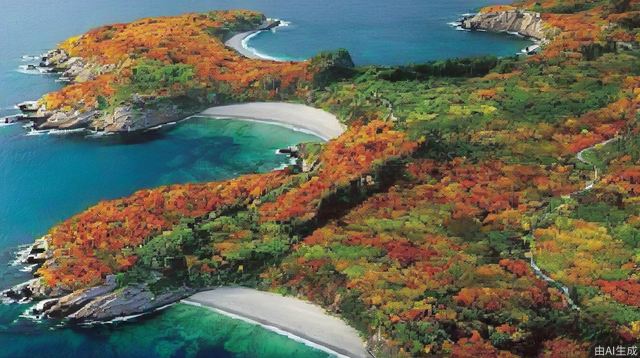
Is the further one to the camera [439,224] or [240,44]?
[240,44]

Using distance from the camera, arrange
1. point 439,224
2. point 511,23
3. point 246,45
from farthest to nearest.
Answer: point 511,23, point 246,45, point 439,224

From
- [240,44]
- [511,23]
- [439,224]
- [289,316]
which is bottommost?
[289,316]

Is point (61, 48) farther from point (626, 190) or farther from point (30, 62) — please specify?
point (626, 190)

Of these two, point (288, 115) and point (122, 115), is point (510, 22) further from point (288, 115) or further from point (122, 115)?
point (122, 115)

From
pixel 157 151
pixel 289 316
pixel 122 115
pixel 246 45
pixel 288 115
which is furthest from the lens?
pixel 246 45

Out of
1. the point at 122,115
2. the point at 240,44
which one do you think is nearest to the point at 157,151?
the point at 122,115

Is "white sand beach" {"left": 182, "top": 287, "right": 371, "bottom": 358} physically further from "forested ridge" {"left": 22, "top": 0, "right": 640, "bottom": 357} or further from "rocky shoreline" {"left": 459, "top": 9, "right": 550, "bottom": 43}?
"rocky shoreline" {"left": 459, "top": 9, "right": 550, "bottom": 43}

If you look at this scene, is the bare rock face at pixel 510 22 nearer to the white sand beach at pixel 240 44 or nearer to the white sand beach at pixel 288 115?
the white sand beach at pixel 240 44

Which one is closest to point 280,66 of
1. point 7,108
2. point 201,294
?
point 7,108
